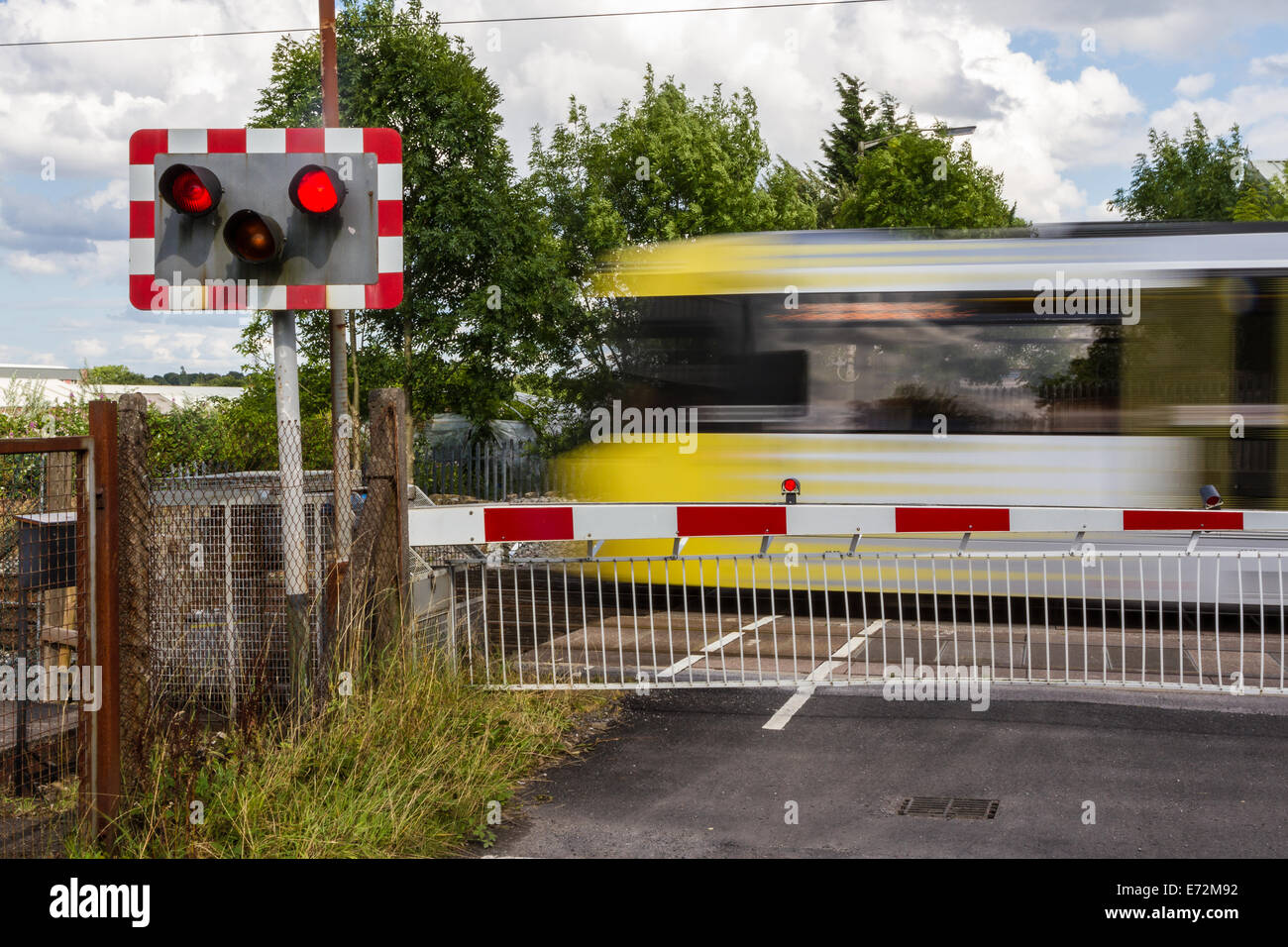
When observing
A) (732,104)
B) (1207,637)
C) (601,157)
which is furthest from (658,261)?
(732,104)

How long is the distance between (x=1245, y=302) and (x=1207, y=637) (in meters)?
2.88

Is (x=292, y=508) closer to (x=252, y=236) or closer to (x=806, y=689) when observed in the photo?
(x=252, y=236)

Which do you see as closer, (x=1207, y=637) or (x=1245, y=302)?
(x=1207, y=637)

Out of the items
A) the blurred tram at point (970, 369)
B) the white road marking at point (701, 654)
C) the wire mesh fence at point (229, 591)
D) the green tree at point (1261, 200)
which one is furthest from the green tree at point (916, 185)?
the wire mesh fence at point (229, 591)

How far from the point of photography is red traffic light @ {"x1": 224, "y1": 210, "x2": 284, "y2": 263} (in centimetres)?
543

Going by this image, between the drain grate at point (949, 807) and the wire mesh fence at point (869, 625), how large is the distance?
1.82 m

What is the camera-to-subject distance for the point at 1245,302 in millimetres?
10320

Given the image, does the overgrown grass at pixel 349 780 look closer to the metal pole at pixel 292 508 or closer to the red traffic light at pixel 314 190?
the metal pole at pixel 292 508

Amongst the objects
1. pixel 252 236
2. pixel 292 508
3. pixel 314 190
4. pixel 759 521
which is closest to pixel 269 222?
pixel 252 236

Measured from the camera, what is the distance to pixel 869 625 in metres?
10.1

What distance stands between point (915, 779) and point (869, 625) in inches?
168

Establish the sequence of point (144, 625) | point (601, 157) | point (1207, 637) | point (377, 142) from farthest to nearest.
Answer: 1. point (601, 157)
2. point (1207, 637)
3. point (377, 142)
4. point (144, 625)
